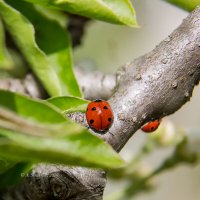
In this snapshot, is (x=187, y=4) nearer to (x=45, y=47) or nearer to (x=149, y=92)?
(x=149, y=92)

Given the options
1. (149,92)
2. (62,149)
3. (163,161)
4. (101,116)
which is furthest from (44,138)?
(163,161)

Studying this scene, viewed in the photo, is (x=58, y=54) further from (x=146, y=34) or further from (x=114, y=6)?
(x=146, y=34)

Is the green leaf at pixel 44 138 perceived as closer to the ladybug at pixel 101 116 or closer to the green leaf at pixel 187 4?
the ladybug at pixel 101 116

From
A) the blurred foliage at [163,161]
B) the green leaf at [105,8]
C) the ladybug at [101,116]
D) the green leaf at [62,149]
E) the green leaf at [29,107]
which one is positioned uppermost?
the green leaf at [105,8]

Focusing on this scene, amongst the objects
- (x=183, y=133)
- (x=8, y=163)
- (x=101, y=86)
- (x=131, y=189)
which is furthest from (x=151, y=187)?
(x=8, y=163)

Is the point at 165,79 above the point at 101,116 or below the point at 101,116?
above

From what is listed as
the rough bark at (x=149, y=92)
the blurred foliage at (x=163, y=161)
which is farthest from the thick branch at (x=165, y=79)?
the blurred foliage at (x=163, y=161)

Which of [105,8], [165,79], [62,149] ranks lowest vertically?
[62,149]
